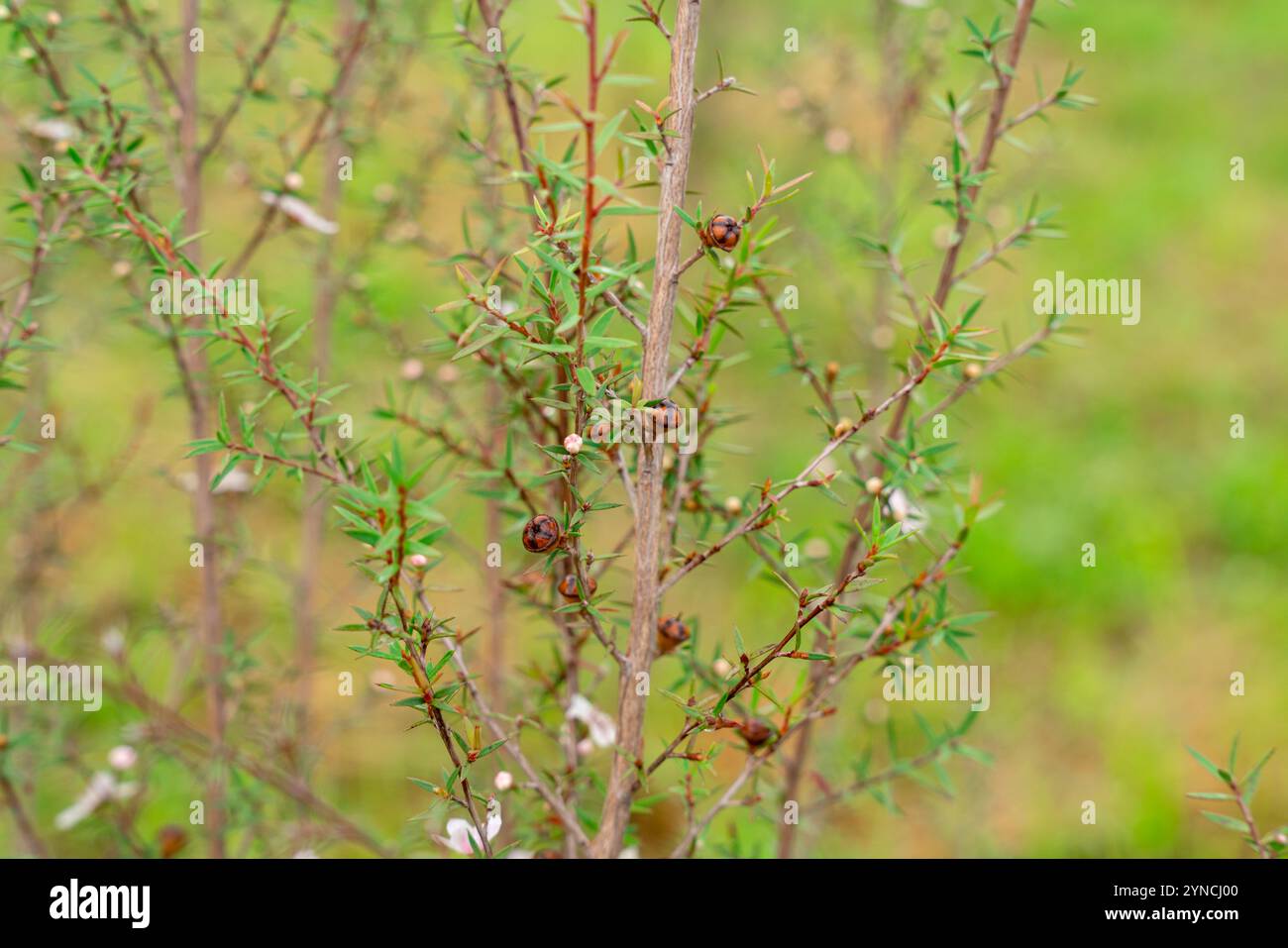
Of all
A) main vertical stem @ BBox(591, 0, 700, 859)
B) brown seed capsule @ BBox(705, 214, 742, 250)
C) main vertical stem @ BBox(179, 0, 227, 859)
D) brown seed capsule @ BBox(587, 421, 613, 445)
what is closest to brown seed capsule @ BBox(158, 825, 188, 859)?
main vertical stem @ BBox(179, 0, 227, 859)

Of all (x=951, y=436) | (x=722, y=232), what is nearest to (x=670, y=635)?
(x=722, y=232)

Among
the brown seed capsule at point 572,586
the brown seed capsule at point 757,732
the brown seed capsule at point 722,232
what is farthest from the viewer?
the brown seed capsule at point 757,732

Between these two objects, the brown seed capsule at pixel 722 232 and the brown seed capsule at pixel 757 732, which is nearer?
the brown seed capsule at pixel 722 232

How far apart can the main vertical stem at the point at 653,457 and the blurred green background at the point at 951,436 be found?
1.16 ft

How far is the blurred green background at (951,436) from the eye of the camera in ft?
9.24

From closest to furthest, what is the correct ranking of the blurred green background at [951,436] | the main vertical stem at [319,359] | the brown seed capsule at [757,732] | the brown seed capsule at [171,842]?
1. the brown seed capsule at [757,732]
2. the brown seed capsule at [171,842]
3. the main vertical stem at [319,359]
4. the blurred green background at [951,436]

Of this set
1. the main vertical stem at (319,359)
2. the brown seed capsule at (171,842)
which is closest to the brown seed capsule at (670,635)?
the main vertical stem at (319,359)

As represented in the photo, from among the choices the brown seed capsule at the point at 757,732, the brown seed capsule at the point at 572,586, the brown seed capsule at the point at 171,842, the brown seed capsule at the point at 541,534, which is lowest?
the brown seed capsule at the point at 171,842

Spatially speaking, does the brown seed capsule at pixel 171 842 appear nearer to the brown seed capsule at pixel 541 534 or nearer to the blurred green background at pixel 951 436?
the blurred green background at pixel 951 436

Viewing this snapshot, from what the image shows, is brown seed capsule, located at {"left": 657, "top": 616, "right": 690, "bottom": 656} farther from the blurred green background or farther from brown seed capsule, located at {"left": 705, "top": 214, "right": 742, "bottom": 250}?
brown seed capsule, located at {"left": 705, "top": 214, "right": 742, "bottom": 250}

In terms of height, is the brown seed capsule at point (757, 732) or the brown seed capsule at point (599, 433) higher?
the brown seed capsule at point (599, 433)

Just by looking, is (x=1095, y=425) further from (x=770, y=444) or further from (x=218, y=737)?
(x=218, y=737)

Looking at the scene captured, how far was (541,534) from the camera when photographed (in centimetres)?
123

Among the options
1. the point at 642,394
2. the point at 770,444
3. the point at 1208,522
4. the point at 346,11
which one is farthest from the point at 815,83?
the point at 642,394
